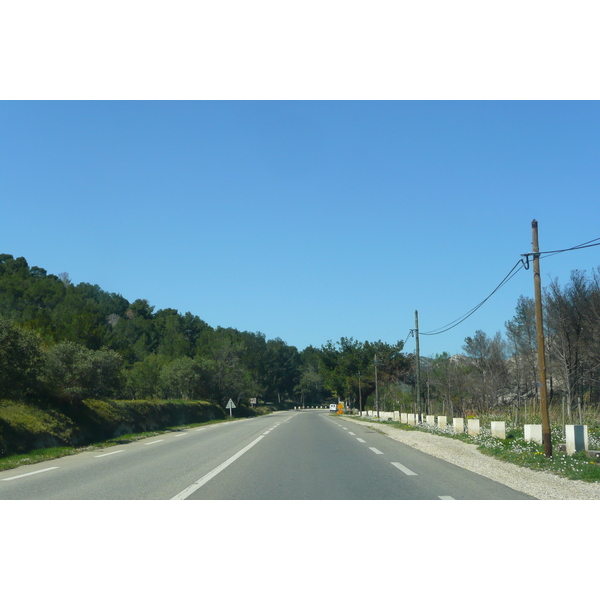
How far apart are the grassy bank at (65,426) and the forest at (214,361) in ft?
2.38

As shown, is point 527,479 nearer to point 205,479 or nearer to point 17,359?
point 205,479

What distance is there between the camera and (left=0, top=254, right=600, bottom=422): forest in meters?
20.8

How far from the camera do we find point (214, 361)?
73688 millimetres

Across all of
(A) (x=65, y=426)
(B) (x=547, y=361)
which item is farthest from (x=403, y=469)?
(B) (x=547, y=361)

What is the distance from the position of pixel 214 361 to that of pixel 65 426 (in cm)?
5481

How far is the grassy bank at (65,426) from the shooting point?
594 inches

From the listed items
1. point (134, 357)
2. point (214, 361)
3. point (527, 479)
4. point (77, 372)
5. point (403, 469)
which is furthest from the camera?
point (134, 357)

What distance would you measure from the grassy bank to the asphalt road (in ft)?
4.71

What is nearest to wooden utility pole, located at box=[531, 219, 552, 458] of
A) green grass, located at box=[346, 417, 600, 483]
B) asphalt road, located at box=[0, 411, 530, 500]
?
green grass, located at box=[346, 417, 600, 483]

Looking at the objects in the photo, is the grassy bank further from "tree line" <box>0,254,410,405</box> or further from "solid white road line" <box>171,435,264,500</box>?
"solid white road line" <box>171,435,264,500</box>
